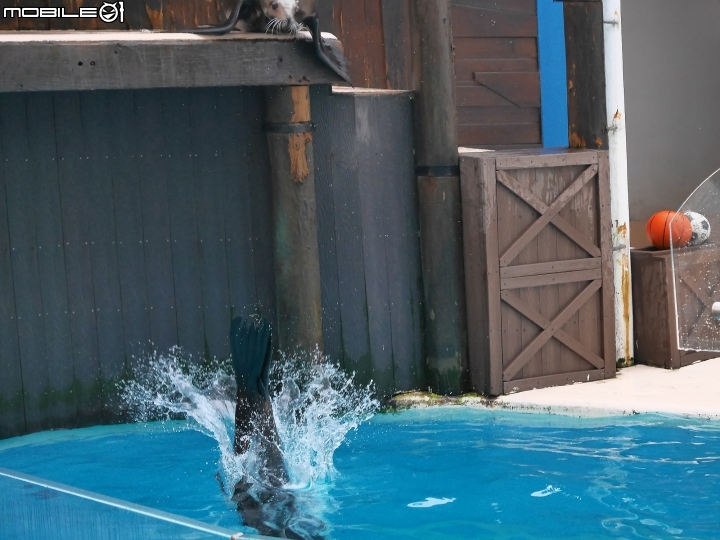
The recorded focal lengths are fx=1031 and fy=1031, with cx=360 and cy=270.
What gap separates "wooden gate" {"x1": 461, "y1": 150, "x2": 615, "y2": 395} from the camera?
6.66 metres

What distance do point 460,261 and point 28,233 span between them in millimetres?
2730

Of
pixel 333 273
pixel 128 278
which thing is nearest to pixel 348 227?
pixel 333 273

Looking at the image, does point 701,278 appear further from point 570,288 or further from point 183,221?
point 183,221

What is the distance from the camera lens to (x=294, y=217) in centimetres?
638

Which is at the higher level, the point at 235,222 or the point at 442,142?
the point at 442,142

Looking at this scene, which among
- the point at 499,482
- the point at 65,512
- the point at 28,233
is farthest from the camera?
the point at 28,233

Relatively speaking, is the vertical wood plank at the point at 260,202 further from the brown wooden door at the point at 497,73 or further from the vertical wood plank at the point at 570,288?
the brown wooden door at the point at 497,73

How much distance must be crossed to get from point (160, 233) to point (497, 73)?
4039mm

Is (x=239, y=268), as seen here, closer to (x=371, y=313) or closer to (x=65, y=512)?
(x=371, y=313)

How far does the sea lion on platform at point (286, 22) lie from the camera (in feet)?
18.5

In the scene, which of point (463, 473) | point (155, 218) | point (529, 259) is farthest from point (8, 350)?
point (529, 259)

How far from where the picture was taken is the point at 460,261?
6.82 meters

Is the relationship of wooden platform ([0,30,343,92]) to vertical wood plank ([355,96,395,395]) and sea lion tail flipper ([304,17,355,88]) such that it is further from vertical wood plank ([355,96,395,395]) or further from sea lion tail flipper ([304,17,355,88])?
vertical wood plank ([355,96,395,395])

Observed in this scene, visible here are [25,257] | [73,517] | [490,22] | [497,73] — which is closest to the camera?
[73,517]
